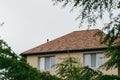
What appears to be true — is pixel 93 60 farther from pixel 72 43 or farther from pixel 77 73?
pixel 77 73

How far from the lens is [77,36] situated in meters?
51.4

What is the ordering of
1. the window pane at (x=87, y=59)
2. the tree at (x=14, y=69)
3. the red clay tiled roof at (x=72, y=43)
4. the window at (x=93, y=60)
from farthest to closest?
the red clay tiled roof at (x=72, y=43) < the window pane at (x=87, y=59) < the window at (x=93, y=60) < the tree at (x=14, y=69)

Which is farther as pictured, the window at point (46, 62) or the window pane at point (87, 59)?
the window at point (46, 62)

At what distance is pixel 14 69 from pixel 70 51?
31.1 m

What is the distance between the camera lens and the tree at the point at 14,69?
673 inches

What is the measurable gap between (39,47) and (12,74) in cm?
3479

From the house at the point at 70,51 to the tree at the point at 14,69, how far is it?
28.6 m

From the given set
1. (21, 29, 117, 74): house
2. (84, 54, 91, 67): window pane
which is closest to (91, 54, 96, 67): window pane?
(21, 29, 117, 74): house

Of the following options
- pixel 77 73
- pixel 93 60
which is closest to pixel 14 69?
pixel 77 73

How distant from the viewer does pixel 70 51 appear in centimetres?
4850

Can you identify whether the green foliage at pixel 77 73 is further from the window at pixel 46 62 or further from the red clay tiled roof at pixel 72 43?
the window at pixel 46 62

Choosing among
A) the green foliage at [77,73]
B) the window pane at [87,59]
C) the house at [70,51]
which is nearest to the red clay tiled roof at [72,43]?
the house at [70,51]

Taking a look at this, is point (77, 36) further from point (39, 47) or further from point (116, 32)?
point (116, 32)

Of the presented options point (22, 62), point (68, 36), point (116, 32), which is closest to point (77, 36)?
point (68, 36)
